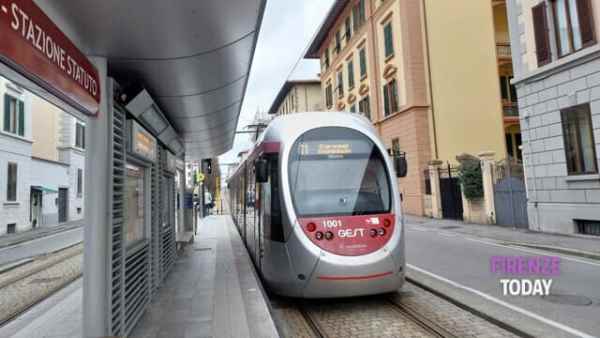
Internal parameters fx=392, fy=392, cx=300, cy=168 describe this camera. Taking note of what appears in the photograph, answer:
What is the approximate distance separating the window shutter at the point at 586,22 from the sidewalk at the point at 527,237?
18.8 feet

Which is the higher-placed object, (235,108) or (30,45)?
(235,108)

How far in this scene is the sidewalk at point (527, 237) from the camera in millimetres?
9643

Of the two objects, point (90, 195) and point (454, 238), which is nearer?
point (90, 195)

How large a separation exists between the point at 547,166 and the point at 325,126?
32.8ft

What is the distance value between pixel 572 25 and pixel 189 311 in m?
13.5

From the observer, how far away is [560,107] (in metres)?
12.2

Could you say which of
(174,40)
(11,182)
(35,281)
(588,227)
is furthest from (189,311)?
(11,182)

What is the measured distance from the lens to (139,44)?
12.7 feet

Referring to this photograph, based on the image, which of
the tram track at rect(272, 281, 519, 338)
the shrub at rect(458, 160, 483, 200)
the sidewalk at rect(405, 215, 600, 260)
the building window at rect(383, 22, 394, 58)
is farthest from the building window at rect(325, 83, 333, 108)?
the tram track at rect(272, 281, 519, 338)

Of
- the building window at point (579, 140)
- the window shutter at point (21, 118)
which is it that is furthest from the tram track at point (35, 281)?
the building window at point (579, 140)

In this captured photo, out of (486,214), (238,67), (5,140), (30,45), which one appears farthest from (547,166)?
(5,140)

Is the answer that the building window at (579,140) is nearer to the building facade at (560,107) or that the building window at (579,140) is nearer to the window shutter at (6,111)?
the building facade at (560,107)

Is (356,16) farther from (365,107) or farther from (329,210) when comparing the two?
(329,210)

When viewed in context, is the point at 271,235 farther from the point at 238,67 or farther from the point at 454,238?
the point at 454,238
